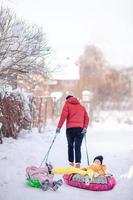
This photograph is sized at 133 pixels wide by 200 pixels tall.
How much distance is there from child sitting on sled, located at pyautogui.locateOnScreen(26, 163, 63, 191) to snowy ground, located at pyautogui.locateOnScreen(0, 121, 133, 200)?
103mm

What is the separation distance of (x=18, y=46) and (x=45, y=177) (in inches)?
222

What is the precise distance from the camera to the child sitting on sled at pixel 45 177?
6180mm

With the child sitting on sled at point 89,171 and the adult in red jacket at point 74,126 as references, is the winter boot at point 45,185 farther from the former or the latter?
the adult in red jacket at point 74,126

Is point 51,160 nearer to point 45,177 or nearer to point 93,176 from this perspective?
point 93,176

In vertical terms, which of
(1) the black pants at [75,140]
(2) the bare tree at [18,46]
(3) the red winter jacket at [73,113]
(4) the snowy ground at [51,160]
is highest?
(2) the bare tree at [18,46]

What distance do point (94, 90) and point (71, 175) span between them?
79.9ft

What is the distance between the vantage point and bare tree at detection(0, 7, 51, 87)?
36.1 ft

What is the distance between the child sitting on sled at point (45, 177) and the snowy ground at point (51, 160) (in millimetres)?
103

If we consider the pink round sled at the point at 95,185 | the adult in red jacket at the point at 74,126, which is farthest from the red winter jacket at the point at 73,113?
the pink round sled at the point at 95,185

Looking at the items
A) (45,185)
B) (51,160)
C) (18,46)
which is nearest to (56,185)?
(45,185)

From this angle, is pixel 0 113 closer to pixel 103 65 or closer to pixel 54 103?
pixel 54 103

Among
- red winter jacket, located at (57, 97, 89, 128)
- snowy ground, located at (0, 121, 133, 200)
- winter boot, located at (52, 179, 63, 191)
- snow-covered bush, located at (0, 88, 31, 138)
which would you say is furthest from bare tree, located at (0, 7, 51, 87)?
winter boot, located at (52, 179, 63, 191)

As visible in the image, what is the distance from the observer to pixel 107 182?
6.52m

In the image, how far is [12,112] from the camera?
11344mm
